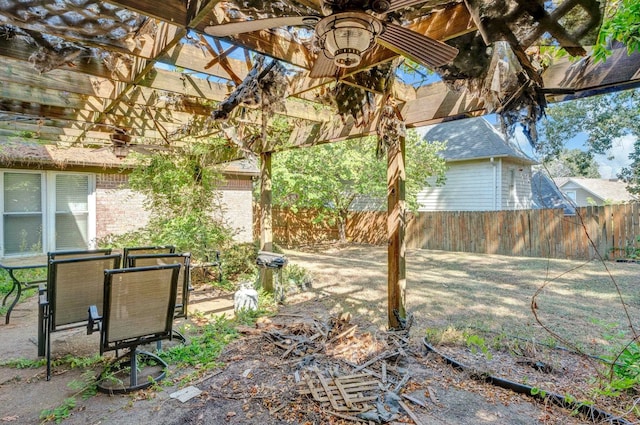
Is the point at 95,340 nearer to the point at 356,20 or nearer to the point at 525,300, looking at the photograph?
the point at 356,20

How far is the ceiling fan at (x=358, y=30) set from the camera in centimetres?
160

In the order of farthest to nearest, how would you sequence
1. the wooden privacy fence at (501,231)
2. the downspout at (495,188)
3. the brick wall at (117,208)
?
the downspout at (495,188)
the wooden privacy fence at (501,231)
the brick wall at (117,208)

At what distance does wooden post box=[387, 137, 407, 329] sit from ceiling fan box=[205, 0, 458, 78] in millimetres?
2166

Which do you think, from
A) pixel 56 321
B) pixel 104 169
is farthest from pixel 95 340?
pixel 104 169

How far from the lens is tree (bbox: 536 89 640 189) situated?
473 inches

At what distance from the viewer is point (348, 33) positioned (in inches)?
64.9

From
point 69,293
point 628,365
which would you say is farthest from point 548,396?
point 69,293

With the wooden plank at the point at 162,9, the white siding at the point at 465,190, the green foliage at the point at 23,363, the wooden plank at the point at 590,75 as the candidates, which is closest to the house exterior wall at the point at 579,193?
the white siding at the point at 465,190

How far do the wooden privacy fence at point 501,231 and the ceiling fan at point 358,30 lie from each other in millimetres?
7071

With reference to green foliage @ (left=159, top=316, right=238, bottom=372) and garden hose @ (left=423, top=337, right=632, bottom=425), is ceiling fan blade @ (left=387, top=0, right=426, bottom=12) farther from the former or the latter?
green foliage @ (left=159, top=316, right=238, bottom=372)

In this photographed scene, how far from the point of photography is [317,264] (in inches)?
380

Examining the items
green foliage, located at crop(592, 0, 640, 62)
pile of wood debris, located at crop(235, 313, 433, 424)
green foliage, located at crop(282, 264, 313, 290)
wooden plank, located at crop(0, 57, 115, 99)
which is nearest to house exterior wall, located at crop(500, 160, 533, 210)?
green foliage, located at crop(282, 264, 313, 290)

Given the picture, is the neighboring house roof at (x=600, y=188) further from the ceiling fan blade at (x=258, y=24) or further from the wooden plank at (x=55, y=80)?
the ceiling fan blade at (x=258, y=24)

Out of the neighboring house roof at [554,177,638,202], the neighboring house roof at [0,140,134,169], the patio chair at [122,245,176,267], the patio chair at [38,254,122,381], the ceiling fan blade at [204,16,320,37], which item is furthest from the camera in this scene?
the neighboring house roof at [554,177,638,202]
